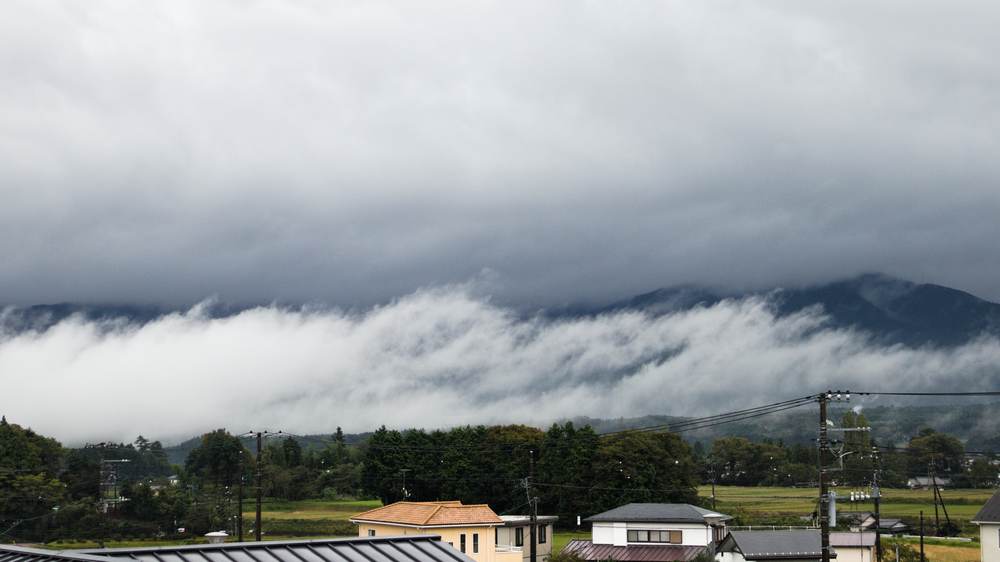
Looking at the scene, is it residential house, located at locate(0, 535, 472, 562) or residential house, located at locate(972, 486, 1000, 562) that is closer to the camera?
residential house, located at locate(0, 535, 472, 562)

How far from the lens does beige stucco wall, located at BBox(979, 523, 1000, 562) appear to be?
68.6 metres

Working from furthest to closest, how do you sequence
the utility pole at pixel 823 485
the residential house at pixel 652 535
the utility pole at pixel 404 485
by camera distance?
the utility pole at pixel 404 485
the residential house at pixel 652 535
the utility pole at pixel 823 485

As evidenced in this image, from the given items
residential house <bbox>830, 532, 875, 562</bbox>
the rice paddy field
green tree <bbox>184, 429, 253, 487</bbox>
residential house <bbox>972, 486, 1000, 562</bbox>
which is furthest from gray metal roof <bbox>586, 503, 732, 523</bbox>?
green tree <bbox>184, 429, 253, 487</bbox>

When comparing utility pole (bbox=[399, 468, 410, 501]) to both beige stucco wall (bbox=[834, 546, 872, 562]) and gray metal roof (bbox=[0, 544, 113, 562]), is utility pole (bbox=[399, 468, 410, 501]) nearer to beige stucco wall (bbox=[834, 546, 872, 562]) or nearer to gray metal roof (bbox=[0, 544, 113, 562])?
beige stucco wall (bbox=[834, 546, 872, 562])

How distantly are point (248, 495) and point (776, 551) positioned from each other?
323 ft

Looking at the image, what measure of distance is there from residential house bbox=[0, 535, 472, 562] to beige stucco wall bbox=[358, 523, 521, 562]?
43.9 metres

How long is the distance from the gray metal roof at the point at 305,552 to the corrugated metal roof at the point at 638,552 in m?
49.8

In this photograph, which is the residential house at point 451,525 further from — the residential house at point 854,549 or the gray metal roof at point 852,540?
the gray metal roof at point 852,540

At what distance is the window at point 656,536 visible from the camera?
78.6 m

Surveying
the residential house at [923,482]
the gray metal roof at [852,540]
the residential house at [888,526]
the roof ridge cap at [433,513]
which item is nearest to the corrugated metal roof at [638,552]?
the gray metal roof at [852,540]

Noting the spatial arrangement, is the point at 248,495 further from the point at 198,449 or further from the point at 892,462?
the point at 892,462

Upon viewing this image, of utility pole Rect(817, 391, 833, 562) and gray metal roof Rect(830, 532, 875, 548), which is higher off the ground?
utility pole Rect(817, 391, 833, 562)

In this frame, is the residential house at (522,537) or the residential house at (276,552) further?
the residential house at (522,537)

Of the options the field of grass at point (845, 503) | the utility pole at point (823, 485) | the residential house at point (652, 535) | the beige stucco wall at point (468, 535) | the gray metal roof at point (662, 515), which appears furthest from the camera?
the field of grass at point (845, 503)
